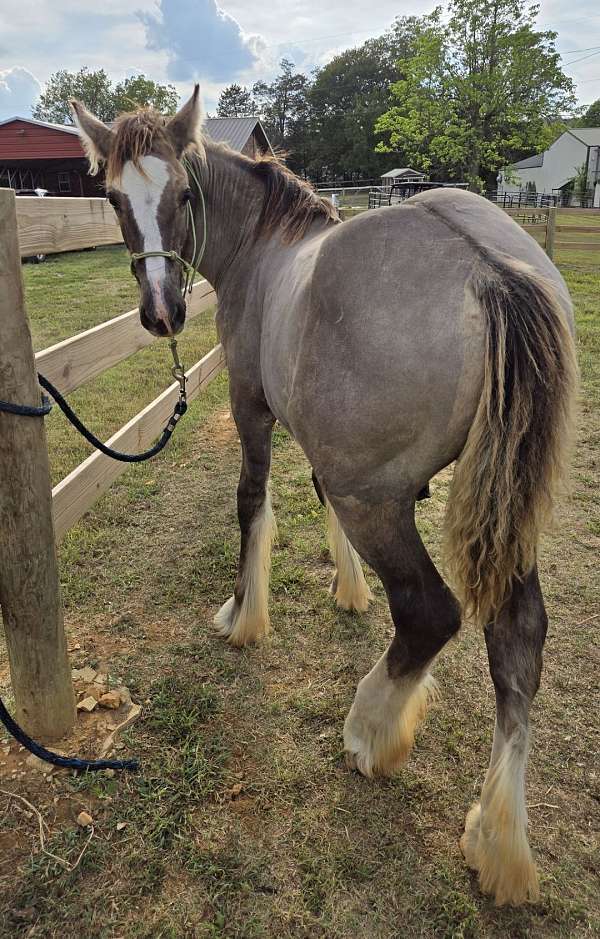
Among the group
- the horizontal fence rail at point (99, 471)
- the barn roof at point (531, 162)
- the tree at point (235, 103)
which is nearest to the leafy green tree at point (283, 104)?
the tree at point (235, 103)

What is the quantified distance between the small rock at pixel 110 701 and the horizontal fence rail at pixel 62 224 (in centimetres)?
171

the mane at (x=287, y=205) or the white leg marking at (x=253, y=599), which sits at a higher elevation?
the mane at (x=287, y=205)

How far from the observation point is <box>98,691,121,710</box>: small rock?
2301 mm

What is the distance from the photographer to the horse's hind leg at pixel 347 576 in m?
2.91

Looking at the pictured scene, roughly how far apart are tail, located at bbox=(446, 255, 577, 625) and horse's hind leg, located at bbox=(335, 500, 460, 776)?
0.61 feet

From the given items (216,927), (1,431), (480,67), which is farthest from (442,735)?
(480,67)

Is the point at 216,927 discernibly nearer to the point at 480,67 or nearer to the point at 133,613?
the point at 133,613

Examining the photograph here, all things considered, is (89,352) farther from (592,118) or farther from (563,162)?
(592,118)

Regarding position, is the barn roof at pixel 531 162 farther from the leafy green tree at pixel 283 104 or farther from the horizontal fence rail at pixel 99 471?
the horizontal fence rail at pixel 99 471

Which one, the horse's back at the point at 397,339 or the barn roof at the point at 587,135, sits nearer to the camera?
the horse's back at the point at 397,339

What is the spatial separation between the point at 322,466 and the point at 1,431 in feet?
3.39

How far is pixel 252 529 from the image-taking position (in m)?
2.81

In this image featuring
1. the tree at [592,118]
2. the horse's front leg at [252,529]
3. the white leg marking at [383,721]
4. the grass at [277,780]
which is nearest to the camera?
the grass at [277,780]

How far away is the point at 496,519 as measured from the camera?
1522 millimetres
